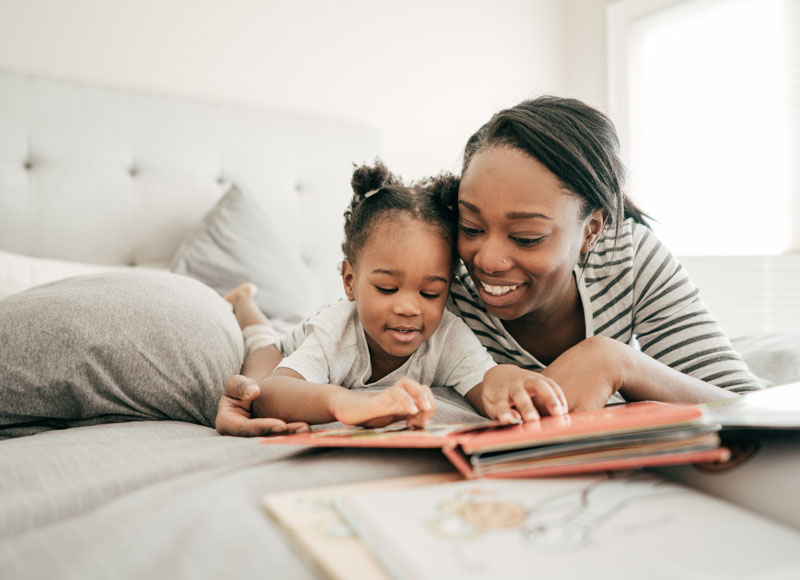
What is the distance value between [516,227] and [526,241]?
0.10ft

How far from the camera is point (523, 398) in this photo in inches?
28.7

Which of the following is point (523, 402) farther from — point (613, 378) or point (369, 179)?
point (369, 179)

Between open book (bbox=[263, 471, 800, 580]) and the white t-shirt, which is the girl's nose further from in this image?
open book (bbox=[263, 471, 800, 580])

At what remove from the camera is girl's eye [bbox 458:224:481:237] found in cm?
108

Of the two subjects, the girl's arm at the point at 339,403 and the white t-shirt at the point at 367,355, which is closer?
the girl's arm at the point at 339,403

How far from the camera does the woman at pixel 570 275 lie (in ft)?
3.01

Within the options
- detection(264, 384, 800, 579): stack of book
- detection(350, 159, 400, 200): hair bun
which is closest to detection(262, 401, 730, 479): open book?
detection(264, 384, 800, 579): stack of book

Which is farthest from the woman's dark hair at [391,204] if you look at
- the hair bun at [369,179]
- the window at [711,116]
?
the window at [711,116]

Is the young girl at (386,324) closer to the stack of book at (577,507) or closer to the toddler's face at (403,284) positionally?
the toddler's face at (403,284)

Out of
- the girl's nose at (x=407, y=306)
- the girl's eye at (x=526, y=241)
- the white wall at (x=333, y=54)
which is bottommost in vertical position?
the girl's nose at (x=407, y=306)

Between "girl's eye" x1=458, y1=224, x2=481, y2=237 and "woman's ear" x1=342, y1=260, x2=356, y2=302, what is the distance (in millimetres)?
235

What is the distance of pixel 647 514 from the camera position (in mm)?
453

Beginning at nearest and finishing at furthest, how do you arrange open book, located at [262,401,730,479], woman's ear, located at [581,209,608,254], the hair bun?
open book, located at [262,401,730,479] < woman's ear, located at [581,209,608,254] < the hair bun

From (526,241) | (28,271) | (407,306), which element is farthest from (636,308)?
(28,271)
